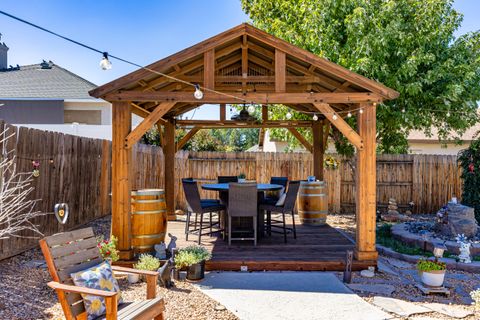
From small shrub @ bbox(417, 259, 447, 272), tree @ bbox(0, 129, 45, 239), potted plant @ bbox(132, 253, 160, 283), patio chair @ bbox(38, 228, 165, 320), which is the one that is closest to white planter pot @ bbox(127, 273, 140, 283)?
potted plant @ bbox(132, 253, 160, 283)

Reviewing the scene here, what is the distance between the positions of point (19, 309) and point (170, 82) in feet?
11.4

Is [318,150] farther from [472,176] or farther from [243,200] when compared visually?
[243,200]

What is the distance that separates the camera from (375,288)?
Answer: 161 inches

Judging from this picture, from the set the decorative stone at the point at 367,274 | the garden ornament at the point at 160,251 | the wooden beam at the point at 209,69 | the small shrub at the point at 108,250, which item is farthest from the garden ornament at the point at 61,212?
the decorative stone at the point at 367,274

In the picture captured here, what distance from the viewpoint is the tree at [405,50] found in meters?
7.36

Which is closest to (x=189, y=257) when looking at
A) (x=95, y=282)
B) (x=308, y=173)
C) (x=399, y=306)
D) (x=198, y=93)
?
(x=95, y=282)

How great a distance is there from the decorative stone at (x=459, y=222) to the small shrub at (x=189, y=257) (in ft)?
13.2

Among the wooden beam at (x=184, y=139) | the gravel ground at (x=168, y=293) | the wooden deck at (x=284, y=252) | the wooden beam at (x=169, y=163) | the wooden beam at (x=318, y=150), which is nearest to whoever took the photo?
the gravel ground at (x=168, y=293)

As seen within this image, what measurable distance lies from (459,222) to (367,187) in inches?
87.4

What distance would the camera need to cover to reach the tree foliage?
654cm

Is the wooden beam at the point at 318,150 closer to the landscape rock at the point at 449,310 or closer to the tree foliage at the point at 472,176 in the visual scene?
the tree foliage at the point at 472,176

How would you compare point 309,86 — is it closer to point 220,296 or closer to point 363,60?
point 363,60

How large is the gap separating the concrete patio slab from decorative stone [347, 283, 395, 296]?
0.44 feet

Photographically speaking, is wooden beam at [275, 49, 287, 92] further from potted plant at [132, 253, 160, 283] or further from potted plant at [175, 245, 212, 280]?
potted plant at [132, 253, 160, 283]
